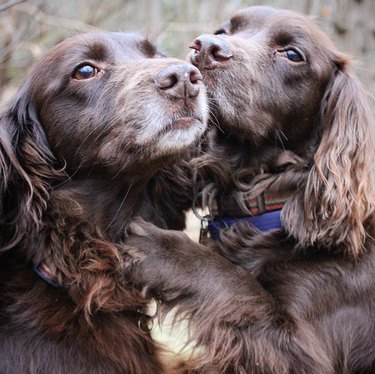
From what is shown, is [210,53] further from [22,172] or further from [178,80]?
[22,172]

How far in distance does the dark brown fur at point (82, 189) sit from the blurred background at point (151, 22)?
1.12 metres

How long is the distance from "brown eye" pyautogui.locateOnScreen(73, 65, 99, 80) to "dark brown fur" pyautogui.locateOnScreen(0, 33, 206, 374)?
15 millimetres

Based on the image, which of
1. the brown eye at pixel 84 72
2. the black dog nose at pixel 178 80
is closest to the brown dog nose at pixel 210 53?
the black dog nose at pixel 178 80

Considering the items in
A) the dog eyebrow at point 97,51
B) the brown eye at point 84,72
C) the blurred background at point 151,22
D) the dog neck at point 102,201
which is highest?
the dog eyebrow at point 97,51

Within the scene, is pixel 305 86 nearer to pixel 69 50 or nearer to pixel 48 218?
pixel 69 50

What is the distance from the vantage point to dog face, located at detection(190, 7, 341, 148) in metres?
3.12

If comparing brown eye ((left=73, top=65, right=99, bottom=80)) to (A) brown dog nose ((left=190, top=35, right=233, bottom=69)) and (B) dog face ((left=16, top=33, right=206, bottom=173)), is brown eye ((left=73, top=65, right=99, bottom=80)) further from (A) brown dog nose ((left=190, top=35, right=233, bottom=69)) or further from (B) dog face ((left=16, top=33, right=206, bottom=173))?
(A) brown dog nose ((left=190, top=35, right=233, bottom=69))

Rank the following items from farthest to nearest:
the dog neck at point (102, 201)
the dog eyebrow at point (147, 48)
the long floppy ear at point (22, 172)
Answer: the dog eyebrow at point (147, 48)
the dog neck at point (102, 201)
the long floppy ear at point (22, 172)

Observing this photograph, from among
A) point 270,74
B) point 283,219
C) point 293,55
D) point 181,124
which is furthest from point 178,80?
point 283,219

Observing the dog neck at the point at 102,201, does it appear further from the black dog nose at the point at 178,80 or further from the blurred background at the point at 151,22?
the blurred background at the point at 151,22

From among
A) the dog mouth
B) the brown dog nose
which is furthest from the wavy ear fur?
the dog mouth

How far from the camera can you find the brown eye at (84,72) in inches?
116

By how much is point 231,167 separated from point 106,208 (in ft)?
2.20

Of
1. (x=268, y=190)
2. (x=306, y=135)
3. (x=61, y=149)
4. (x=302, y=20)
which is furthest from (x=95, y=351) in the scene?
(x=302, y=20)
